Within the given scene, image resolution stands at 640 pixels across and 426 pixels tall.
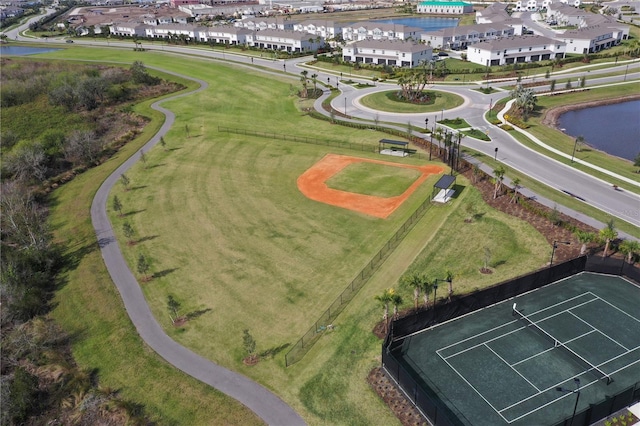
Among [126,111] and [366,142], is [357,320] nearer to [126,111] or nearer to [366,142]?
[366,142]

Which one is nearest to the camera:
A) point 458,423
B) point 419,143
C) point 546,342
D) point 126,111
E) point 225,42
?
point 458,423

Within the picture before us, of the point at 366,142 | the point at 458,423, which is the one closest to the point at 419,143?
the point at 366,142

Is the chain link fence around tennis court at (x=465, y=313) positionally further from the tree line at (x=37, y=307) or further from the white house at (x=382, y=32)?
the white house at (x=382, y=32)

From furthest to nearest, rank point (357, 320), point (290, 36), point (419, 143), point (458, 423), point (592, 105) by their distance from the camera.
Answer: point (290, 36) → point (592, 105) → point (419, 143) → point (357, 320) → point (458, 423)

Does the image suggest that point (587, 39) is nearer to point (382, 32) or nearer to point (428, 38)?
point (428, 38)

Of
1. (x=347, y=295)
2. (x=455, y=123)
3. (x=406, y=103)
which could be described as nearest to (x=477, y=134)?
(x=455, y=123)

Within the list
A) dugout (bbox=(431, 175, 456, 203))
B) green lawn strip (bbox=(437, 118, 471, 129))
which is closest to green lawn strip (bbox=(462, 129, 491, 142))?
green lawn strip (bbox=(437, 118, 471, 129))
